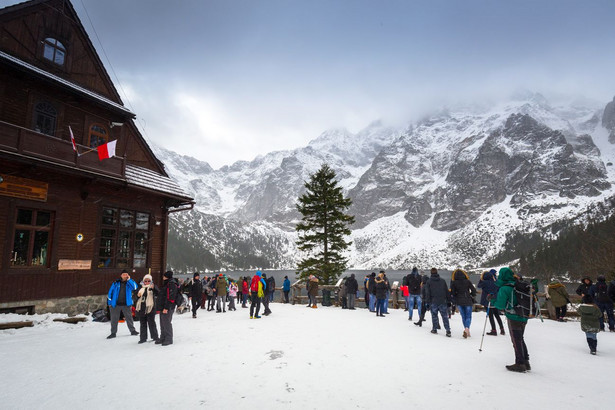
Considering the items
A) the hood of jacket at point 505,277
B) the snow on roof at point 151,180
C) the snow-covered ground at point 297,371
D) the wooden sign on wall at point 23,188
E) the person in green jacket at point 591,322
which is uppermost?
the snow on roof at point 151,180

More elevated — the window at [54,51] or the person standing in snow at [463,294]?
the window at [54,51]

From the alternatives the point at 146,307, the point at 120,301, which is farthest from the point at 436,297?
the point at 120,301

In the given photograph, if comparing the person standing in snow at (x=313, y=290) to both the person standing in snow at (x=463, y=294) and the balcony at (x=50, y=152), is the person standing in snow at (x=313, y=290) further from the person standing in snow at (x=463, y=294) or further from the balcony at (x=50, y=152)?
the balcony at (x=50, y=152)

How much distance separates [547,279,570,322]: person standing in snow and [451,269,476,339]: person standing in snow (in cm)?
608

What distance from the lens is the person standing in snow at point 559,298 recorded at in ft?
46.7

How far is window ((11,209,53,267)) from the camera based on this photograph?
41.9 ft

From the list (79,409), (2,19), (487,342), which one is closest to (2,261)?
(2,19)

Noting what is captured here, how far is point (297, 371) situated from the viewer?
6312mm

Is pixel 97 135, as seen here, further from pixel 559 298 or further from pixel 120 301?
pixel 559 298

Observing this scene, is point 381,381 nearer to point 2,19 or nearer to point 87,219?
point 87,219

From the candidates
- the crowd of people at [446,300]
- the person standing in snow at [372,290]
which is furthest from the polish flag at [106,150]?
the person standing in snow at [372,290]

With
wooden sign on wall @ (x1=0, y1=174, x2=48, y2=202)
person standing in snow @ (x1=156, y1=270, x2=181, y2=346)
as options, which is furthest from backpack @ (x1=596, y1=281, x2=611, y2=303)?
wooden sign on wall @ (x1=0, y1=174, x2=48, y2=202)

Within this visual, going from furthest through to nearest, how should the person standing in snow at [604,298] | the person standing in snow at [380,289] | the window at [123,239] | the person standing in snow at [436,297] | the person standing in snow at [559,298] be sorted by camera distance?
the person standing in snow at [380,289] < the window at [123,239] < the person standing in snow at [559,298] < the person standing in snow at [604,298] < the person standing in snow at [436,297]

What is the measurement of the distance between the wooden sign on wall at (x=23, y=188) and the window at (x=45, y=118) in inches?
97.6
